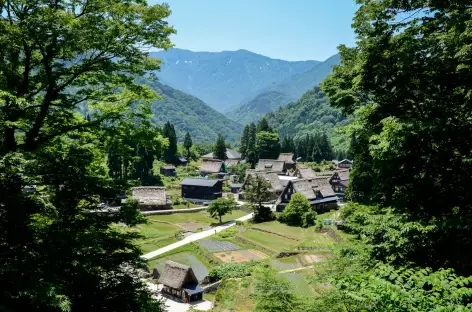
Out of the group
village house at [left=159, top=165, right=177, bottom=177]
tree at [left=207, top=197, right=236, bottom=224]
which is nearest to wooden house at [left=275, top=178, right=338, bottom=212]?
tree at [left=207, top=197, right=236, bottom=224]

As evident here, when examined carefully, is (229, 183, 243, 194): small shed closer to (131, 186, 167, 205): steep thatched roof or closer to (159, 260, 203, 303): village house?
(131, 186, 167, 205): steep thatched roof

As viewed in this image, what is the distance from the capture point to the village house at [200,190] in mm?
66250

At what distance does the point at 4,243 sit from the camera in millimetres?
8305

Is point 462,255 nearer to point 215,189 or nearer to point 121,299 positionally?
point 121,299

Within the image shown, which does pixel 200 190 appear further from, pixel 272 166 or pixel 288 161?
pixel 288 161

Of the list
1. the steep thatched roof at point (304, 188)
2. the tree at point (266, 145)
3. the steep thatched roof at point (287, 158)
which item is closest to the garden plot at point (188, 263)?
the steep thatched roof at point (304, 188)

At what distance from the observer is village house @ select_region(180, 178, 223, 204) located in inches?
2608

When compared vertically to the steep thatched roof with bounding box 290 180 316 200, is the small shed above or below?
below

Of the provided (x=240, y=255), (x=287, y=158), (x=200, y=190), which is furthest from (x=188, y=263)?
(x=287, y=158)

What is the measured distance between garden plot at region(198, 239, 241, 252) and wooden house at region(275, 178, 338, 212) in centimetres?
1786

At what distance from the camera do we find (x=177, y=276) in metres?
29.6

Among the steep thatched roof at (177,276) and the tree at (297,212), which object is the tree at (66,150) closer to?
the steep thatched roof at (177,276)

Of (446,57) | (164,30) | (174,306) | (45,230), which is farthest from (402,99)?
(174,306)

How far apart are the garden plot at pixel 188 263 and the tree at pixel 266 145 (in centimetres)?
5481
